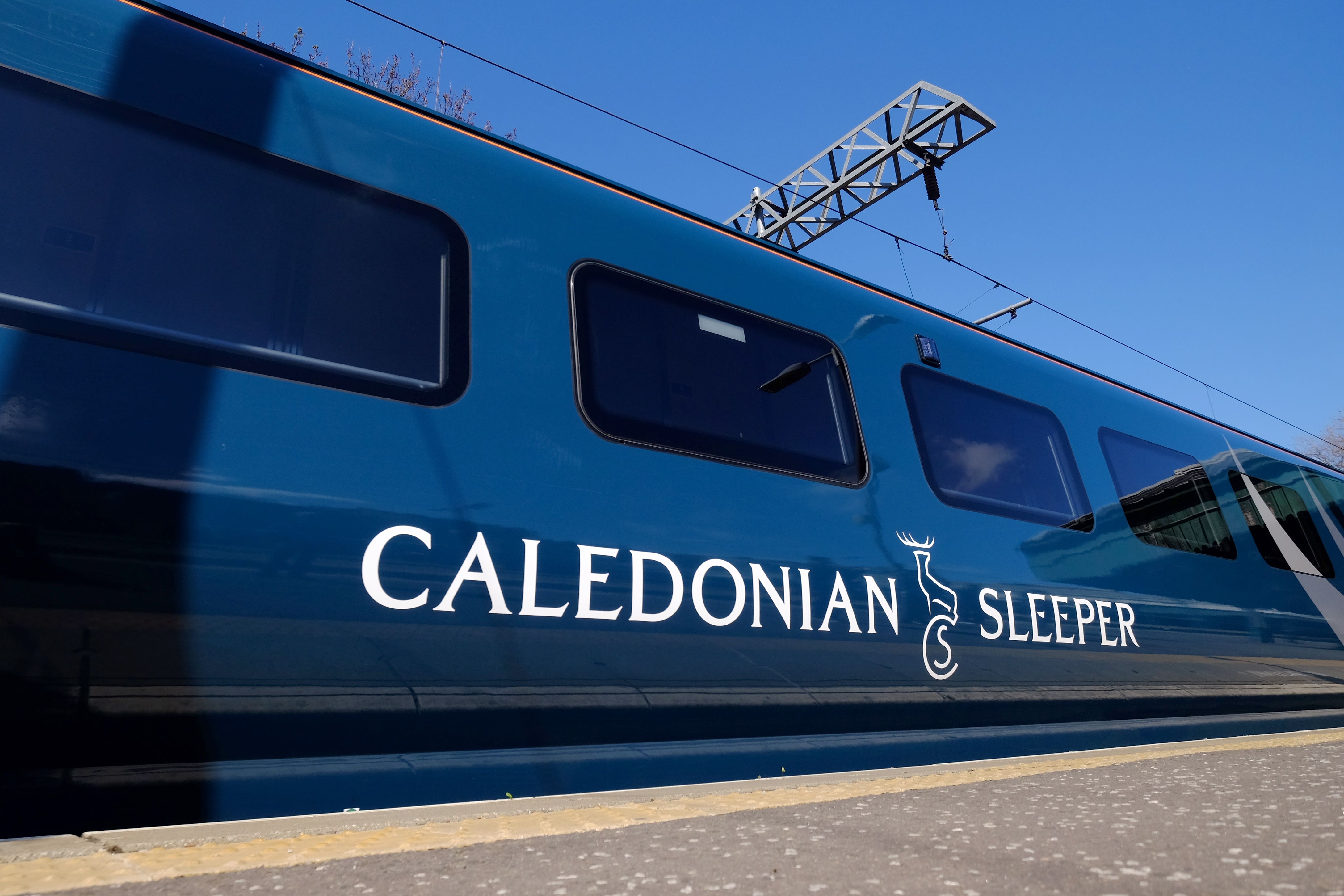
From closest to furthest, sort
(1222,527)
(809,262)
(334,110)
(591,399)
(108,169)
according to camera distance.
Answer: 1. (108,169)
2. (334,110)
3. (591,399)
4. (809,262)
5. (1222,527)

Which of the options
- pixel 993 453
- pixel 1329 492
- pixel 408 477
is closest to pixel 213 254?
pixel 408 477

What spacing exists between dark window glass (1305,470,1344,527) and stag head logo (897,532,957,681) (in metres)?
4.92

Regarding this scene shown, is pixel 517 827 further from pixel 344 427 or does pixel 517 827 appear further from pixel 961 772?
pixel 961 772

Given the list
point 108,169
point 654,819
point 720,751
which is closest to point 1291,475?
point 720,751

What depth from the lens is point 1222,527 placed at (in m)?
4.88

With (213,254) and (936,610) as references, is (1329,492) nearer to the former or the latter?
(936,610)

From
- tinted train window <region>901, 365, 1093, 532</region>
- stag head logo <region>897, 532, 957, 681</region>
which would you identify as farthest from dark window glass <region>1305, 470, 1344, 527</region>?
stag head logo <region>897, 532, 957, 681</region>

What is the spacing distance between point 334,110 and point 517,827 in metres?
1.77

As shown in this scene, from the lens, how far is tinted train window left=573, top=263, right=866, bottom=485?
2.45 metres

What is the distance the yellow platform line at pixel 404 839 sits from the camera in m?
1.22

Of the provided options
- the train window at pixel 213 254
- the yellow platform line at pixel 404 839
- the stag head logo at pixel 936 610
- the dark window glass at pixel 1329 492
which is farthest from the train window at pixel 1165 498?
the train window at pixel 213 254

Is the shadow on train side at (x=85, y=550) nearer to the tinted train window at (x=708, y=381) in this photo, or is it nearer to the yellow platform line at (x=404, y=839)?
the yellow platform line at (x=404, y=839)

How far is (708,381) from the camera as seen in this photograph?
107 inches

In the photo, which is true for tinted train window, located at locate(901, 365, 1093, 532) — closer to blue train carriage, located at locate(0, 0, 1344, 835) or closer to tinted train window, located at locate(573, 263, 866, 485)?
blue train carriage, located at locate(0, 0, 1344, 835)
